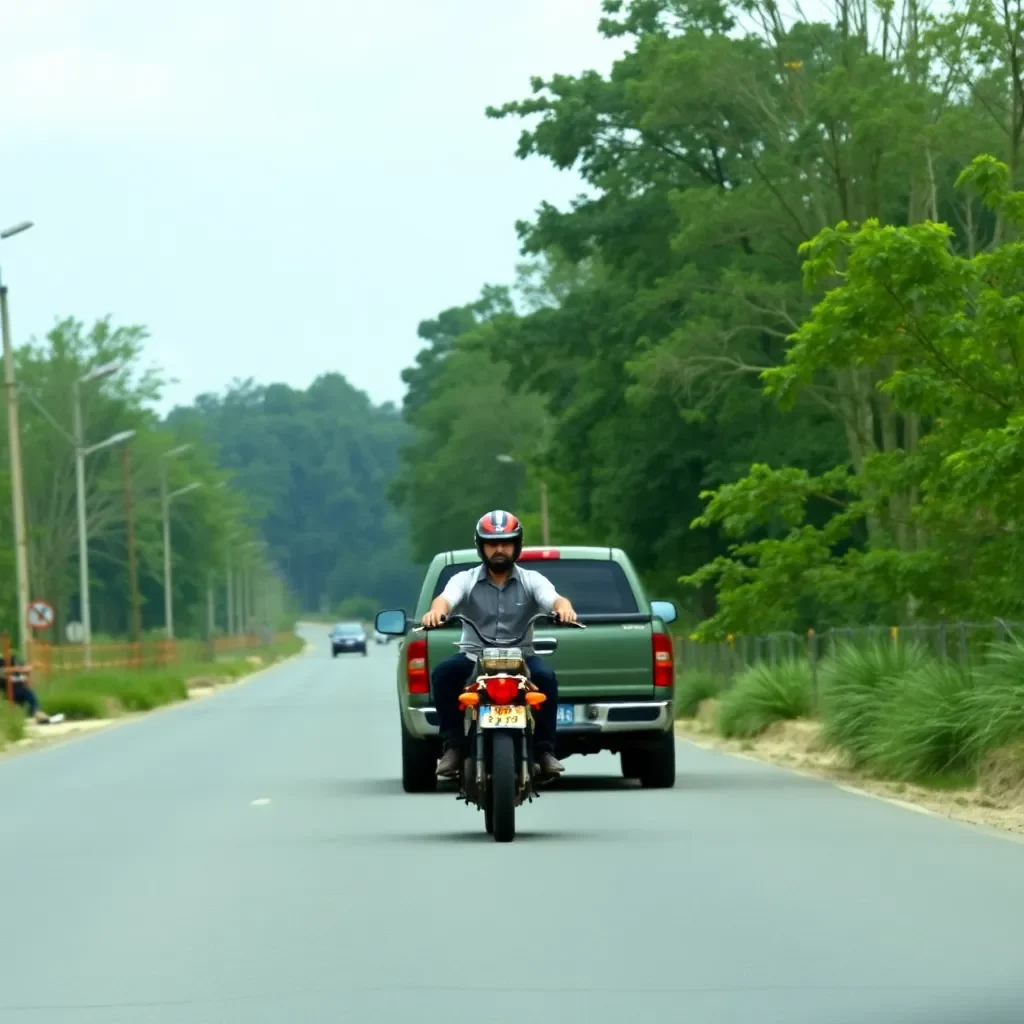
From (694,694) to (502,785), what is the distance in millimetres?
25523

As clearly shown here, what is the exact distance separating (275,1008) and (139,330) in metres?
115

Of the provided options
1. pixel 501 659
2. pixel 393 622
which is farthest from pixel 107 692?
pixel 501 659

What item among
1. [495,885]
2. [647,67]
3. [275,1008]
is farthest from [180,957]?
[647,67]

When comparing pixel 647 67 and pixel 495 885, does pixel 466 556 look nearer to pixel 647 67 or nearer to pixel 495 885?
pixel 495 885

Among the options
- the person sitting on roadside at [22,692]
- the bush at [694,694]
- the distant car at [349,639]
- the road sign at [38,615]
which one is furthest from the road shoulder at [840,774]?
the distant car at [349,639]

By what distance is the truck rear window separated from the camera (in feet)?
70.1

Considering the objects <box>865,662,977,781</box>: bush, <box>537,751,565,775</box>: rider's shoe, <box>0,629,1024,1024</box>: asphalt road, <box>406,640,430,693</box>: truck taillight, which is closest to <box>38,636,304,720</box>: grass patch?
<box>0,629,1024,1024</box>: asphalt road

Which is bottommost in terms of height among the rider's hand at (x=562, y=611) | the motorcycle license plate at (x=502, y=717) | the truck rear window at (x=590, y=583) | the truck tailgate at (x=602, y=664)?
the motorcycle license plate at (x=502, y=717)

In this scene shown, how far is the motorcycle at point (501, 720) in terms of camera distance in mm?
15133

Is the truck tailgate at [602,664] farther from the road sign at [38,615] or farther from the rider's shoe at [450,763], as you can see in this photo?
the road sign at [38,615]

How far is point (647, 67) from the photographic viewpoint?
48344mm

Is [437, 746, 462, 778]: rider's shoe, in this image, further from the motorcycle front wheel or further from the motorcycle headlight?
the motorcycle headlight

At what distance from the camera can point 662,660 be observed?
20516 mm

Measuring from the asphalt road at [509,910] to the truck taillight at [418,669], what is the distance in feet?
2.91
